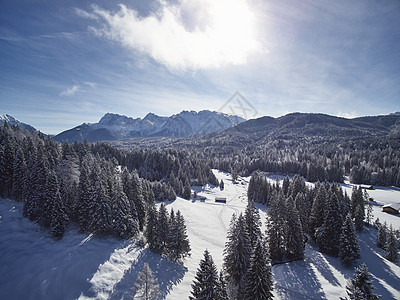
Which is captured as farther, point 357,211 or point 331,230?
point 357,211

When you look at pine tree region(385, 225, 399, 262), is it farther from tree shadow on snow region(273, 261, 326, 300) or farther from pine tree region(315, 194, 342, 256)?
tree shadow on snow region(273, 261, 326, 300)

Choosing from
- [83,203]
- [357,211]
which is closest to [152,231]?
[83,203]

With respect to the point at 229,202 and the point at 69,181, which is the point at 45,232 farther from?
the point at 229,202

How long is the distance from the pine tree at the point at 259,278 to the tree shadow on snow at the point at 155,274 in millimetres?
12438

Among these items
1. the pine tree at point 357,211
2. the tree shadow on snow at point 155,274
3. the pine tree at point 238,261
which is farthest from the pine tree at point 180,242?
the pine tree at point 357,211

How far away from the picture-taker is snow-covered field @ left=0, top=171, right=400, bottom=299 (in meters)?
23.4

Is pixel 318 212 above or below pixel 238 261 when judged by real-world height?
above

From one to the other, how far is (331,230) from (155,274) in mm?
40174

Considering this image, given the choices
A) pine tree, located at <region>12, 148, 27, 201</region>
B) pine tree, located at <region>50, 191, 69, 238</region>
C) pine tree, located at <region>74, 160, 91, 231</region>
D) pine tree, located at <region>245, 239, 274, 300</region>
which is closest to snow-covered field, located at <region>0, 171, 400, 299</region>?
pine tree, located at <region>50, 191, 69, 238</region>

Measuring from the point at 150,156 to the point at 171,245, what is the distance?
9109 cm

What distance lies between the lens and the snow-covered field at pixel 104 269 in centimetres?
2338

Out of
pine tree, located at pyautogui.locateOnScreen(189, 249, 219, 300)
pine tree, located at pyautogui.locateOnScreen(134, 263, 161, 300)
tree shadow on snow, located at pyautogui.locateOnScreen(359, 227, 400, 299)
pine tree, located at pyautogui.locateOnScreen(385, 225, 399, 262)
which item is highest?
pine tree, located at pyautogui.locateOnScreen(189, 249, 219, 300)

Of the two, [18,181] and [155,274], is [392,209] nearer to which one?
[155,274]

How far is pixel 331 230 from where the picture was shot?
4294cm
